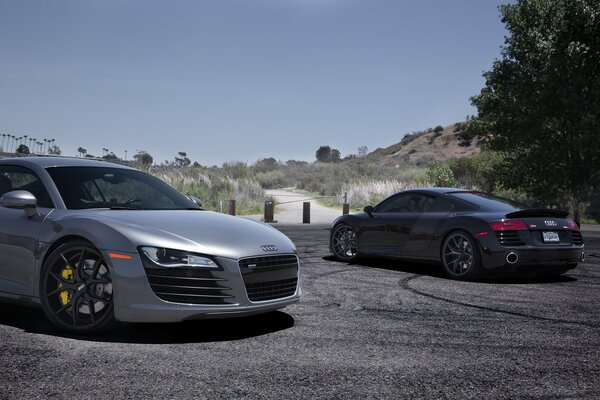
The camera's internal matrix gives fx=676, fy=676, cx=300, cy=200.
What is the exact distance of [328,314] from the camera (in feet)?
22.4

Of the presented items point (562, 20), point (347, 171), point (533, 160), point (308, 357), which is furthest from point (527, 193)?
point (308, 357)

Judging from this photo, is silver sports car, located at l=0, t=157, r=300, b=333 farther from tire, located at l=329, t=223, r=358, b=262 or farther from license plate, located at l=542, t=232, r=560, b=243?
tire, located at l=329, t=223, r=358, b=262

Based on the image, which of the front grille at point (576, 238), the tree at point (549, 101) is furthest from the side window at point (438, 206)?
the tree at point (549, 101)

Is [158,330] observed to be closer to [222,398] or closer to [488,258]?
[222,398]

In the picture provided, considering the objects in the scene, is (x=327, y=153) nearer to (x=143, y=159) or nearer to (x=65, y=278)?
(x=143, y=159)

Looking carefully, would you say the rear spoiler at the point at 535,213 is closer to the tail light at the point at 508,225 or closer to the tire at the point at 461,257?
the tail light at the point at 508,225

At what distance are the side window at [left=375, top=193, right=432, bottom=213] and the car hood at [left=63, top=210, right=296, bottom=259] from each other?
4830 mm

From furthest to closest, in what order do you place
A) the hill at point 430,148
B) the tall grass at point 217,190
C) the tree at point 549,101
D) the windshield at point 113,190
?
the hill at point 430,148 < the tree at point 549,101 < the tall grass at point 217,190 < the windshield at point 113,190

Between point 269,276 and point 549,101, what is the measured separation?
28.5 meters

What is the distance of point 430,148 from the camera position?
111m

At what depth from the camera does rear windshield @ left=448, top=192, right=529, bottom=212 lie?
9.66 metres

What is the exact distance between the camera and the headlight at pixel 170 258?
5281 mm

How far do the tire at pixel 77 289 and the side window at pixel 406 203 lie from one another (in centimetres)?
613

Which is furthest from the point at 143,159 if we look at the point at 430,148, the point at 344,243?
the point at 344,243
